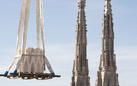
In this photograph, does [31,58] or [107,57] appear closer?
[31,58]

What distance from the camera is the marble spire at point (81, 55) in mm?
60469

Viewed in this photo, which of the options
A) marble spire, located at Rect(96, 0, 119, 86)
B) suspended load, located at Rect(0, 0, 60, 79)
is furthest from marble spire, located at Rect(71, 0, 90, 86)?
suspended load, located at Rect(0, 0, 60, 79)

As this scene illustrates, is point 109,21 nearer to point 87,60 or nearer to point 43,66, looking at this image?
point 87,60

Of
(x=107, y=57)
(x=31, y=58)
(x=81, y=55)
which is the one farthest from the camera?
(x=107, y=57)

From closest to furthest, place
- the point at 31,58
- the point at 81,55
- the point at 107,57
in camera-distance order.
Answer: the point at 31,58 < the point at 81,55 < the point at 107,57

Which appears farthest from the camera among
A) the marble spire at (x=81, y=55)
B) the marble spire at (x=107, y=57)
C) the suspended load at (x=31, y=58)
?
the marble spire at (x=81, y=55)

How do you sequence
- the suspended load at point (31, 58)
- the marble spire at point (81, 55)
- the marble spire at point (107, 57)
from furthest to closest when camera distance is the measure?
1. the marble spire at point (81, 55)
2. the marble spire at point (107, 57)
3. the suspended load at point (31, 58)

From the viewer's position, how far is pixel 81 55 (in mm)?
60750

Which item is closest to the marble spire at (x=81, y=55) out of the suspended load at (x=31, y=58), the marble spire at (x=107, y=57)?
the marble spire at (x=107, y=57)

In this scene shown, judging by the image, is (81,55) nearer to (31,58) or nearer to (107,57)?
(107,57)

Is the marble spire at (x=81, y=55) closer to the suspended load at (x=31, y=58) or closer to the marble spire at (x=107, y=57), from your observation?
the marble spire at (x=107, y=57)

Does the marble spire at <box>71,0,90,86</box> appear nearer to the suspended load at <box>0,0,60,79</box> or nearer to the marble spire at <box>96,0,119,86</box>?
the marble spire at <box>96,0,119,86</box>

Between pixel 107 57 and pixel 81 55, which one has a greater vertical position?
pixel 81 55

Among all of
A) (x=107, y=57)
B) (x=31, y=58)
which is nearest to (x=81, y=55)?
(x=107, y=57)
